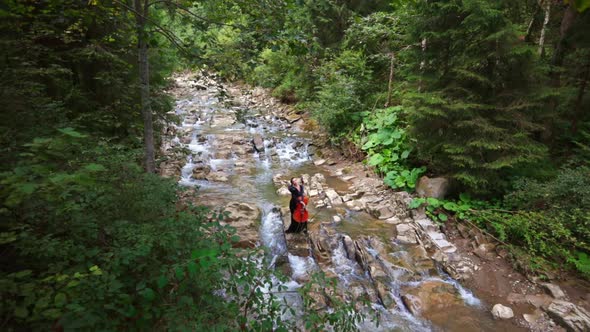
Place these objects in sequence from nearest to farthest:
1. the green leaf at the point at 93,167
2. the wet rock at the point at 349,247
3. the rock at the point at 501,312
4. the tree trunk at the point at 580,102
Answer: the green leaf at the point at 93,167 → the rock at the point at 501,312 → the wet rock at the point at 349,247 → the tree trunk at the point at 580,102

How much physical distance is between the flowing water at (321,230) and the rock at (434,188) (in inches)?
56.9

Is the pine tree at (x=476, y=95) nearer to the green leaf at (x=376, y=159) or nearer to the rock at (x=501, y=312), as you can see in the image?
the green leaf at (x=376, y=159)

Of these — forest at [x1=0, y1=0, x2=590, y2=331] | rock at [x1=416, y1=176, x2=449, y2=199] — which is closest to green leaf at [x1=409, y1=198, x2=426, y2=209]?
forest at [x1=0, y1=0, x2=590, y2=331]

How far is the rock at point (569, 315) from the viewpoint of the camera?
4520mm

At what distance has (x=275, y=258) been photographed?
6090 mm

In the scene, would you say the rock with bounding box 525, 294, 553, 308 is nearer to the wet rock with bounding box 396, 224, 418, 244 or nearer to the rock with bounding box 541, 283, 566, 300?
the rock with bounding box 541, 283, 566, 300

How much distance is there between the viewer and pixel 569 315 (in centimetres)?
468

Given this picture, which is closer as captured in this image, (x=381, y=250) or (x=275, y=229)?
(x=381, y=250)

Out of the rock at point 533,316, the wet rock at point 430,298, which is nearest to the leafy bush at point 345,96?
the wet rock at point 430,298

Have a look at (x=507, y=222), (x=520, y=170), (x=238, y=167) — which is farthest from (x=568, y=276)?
(x=238, y=167)

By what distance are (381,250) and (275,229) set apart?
2602 mm

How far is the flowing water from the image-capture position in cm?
500

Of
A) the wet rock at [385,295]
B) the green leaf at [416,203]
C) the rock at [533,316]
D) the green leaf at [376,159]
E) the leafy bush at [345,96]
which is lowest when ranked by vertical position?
the wet rock at [385,295]

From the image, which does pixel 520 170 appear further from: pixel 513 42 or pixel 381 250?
pixel 381 250
